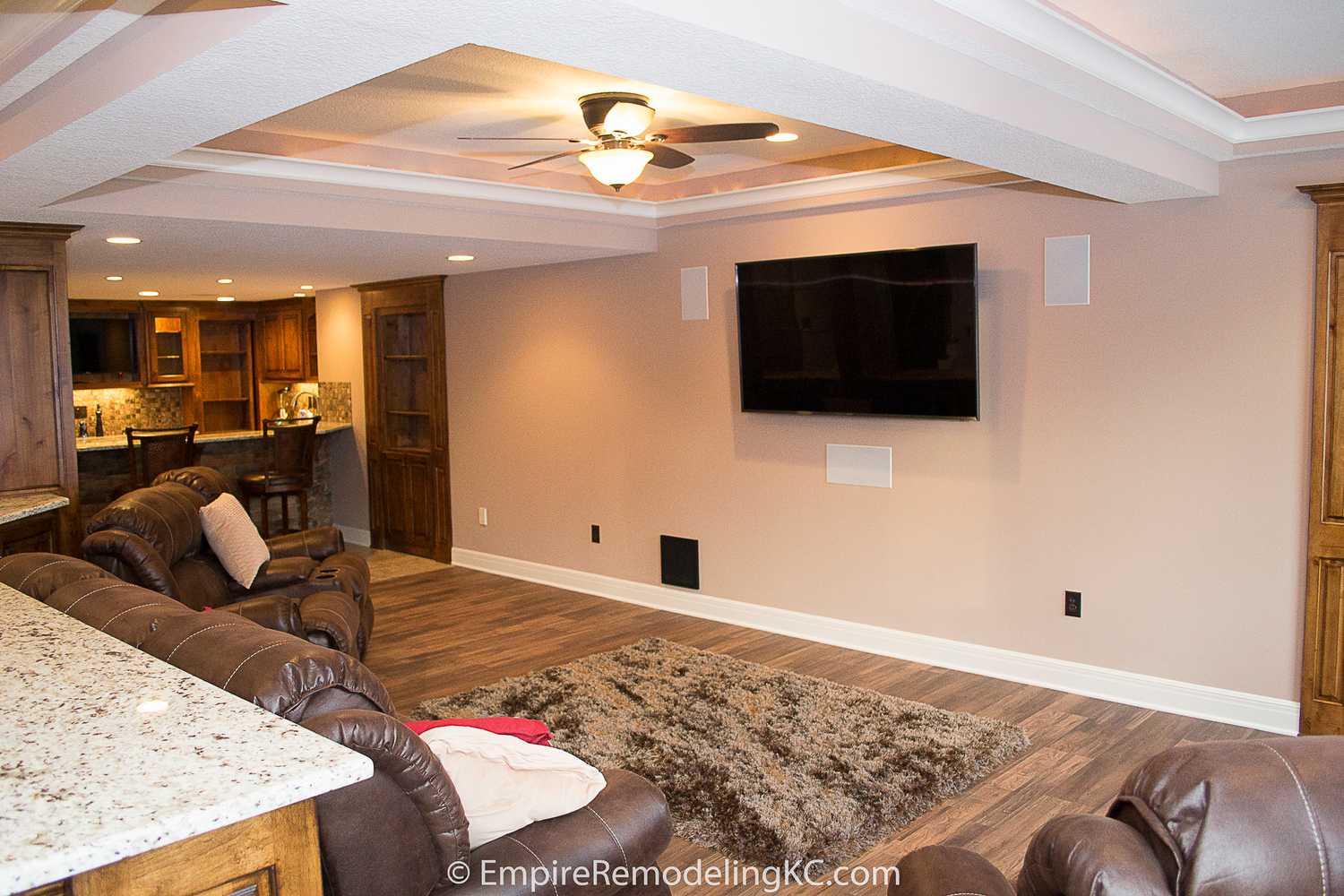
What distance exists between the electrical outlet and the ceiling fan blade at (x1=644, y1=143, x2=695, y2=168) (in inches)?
103

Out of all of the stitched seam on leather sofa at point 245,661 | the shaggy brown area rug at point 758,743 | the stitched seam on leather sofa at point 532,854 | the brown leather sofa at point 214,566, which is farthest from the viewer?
the brown leather sofa at point 214,566

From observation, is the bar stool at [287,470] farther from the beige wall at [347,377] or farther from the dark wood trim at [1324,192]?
the dark wood trim at [1324,192]

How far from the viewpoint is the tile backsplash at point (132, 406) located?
33.9ft

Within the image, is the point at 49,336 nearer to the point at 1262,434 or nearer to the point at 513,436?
the point at 513,436

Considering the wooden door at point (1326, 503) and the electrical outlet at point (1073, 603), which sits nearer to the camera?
the wooden door at point (1326, 503)

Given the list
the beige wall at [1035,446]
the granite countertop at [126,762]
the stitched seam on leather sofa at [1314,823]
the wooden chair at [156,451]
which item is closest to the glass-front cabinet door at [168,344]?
the wooden chair at [156,451]

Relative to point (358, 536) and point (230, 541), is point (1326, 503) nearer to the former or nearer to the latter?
point (230, 541)

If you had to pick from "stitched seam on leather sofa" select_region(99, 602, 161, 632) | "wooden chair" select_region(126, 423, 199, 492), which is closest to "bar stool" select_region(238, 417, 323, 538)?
"wooden chair" select_region(126, 423, 199, 492)

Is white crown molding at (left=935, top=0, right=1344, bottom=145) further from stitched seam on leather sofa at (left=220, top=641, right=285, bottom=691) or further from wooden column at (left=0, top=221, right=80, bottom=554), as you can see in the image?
wooden column at (left=0, top=221, right=80, bottom=554)

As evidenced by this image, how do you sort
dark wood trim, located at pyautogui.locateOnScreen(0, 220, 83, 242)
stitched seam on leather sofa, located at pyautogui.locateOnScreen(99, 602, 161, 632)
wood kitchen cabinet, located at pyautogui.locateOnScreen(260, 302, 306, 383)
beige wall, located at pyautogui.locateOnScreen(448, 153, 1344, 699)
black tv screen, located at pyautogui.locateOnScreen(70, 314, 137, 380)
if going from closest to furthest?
stitched seam on leather sofa, located at pyautogui.locateOnScreen(99, 602, 161, 632) → beige wall, located at pyautogui.locateOnScreen(448, 153, 1344, 699) → dark wood trim, located at pyautogui.locateOnScreen(0, 220, 83, 242) → black tv screen, located at pyautogui.locateOnScreen(70, 314, 137, 380) → wood kitchen cabinet, located at pyautogui.locateOnScreen(260, 302, 306, 383)

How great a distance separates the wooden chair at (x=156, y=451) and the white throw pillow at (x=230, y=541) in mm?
2548

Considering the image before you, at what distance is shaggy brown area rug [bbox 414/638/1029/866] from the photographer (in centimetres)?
353

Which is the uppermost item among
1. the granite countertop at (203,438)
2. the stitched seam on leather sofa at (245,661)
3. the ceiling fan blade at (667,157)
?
the ceiling fan blade at (667,157)

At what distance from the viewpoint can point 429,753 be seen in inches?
77.2
